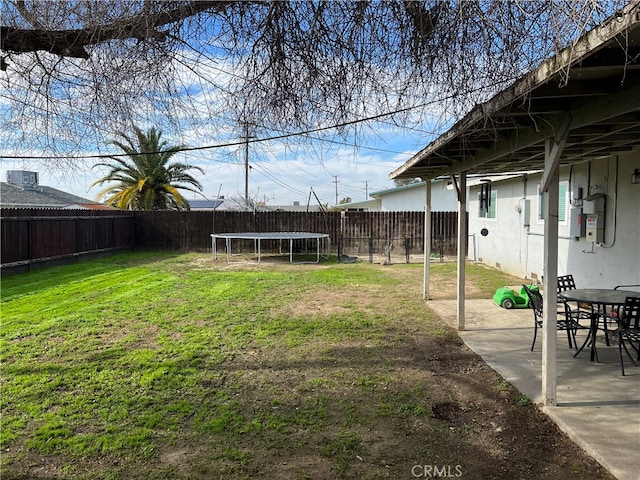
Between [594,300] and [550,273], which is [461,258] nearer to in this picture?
[594,300]

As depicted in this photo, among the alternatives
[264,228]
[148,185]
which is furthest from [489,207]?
[148,185]

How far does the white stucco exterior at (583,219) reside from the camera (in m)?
5.89

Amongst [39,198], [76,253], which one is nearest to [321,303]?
[76,253]

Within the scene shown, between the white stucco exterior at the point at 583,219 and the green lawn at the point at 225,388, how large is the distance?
8.90ft

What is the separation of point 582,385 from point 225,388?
10.4 feet

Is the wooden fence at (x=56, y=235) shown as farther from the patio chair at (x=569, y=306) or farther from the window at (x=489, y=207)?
the window at (x=489, y=207)

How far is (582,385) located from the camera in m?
3.82

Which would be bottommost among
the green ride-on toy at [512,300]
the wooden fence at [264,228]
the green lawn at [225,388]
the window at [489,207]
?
the green lawn at [225,388]

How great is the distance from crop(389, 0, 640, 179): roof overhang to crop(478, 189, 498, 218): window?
7.30 meters

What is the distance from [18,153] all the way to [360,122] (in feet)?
8.23

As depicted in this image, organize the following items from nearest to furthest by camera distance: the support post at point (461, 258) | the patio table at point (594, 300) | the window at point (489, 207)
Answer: the patio table at point (594, 300) → the support post at point (461, 258) → the window at point (489, 207)

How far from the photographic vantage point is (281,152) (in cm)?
333

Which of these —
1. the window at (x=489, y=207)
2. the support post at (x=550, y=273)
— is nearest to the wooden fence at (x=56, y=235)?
the support post at (x=550, y=273)

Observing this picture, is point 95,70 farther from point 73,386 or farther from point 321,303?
point 321,303
